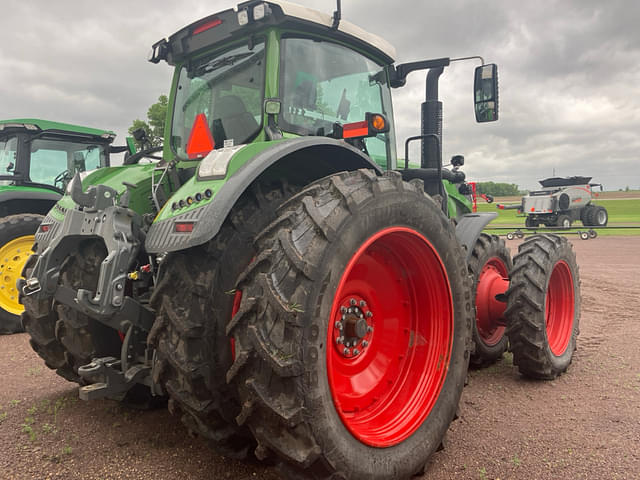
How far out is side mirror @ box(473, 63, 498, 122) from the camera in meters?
3.42

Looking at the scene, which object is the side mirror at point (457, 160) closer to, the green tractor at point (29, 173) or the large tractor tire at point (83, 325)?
the large tractor tire at point (83, 325)

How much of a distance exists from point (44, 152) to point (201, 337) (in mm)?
6394

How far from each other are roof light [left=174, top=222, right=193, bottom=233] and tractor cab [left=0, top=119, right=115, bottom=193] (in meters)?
5.85

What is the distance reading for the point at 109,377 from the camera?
84.7 inches

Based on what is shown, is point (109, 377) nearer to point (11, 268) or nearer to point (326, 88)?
point (326, 88)

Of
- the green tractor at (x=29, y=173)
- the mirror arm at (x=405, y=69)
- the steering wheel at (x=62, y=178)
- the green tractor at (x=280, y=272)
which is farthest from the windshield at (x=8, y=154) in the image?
the mirror arm at (x=405, y=69)

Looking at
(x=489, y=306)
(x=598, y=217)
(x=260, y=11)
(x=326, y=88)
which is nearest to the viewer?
(x=260, y=11)

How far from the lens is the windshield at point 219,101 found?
9.07 feet

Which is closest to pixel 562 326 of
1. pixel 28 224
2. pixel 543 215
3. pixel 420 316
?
pixel 420 316

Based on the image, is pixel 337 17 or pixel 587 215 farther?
pixel 587 215

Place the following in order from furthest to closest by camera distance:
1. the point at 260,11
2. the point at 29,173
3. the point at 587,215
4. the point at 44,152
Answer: the point at 587,215 → the point at 44,152 → the point at 29,173 → the point at 260,11

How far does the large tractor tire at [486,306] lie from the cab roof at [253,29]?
5.92 feet

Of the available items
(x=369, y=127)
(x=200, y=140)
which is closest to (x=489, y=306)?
(x=369, y=127)

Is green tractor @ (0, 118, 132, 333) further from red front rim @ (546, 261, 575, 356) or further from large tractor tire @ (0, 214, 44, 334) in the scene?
red front rim @ (546, 261, 575, 356)
